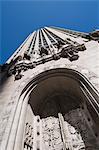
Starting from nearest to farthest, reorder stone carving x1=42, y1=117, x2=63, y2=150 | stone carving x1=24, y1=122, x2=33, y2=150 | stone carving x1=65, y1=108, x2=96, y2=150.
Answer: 1. stone carving x1=24, y1=122, x2=33, y2=150
2. stone carving x1=65, y1=108, x2=96, y2=150
3. stone carving x1=42, y1=117, x2=63, y2=150

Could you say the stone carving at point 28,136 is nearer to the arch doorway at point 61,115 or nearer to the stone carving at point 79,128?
the arch doorway at point 61,115

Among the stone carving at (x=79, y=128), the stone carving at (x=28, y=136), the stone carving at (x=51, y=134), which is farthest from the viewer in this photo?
the stone carving at (x=51, y=134)

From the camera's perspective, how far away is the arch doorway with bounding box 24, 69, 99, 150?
6098 millimetres

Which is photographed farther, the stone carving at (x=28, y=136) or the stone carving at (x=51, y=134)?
the stone carving at (x=51, y=134)

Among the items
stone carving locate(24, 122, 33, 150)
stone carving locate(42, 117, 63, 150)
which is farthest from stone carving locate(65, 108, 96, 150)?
stone carving locate(24, 122, 33, 150)

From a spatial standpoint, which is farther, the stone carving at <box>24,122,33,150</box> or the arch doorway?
the arch doorway

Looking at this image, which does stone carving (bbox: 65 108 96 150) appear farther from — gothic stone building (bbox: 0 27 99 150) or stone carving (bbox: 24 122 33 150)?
stone carving (bbox: 24 122 33 150)

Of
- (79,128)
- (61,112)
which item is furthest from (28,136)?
(61,112)

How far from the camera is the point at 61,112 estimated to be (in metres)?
7.64

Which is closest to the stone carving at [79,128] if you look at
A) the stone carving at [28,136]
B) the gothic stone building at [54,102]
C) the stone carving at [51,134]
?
the gothic stone building at [54,102]

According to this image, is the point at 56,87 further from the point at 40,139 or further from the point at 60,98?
the point at 40,139

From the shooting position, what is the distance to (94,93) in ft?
19.4

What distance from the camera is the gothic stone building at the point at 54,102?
5953 mm

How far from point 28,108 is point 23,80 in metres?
1.36
